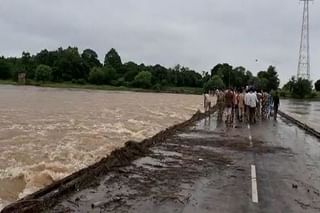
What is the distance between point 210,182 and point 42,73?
124 metres

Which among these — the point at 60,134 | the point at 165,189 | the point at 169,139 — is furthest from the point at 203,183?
the point at 60,134

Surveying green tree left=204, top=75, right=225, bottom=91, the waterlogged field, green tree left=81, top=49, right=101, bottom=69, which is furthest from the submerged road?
green tree left=81, top=49, right=101, bottom=69

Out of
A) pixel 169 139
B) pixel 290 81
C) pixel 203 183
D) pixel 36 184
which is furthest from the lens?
pixel 290 81

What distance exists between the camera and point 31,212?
762 cm

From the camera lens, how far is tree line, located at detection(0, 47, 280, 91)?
132875mm

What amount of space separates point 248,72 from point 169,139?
14270cm

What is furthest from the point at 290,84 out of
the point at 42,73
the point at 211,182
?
the point at 211,182

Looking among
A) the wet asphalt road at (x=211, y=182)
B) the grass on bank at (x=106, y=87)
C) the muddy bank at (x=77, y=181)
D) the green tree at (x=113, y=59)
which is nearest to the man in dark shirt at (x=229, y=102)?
the wet asphalt road at (x=211, y=182)

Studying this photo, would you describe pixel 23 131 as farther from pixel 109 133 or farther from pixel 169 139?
pixel 169 139

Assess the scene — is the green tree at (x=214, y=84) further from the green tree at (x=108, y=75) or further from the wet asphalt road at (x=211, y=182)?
the wet asphalt road at (x=211, y=182)

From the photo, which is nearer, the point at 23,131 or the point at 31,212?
the point at 31,212

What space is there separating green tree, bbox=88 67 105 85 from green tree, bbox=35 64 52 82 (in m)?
13.7

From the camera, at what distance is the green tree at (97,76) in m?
142

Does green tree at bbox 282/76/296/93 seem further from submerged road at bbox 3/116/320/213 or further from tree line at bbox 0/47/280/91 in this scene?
submerged road at bbox 3/116/320/213
